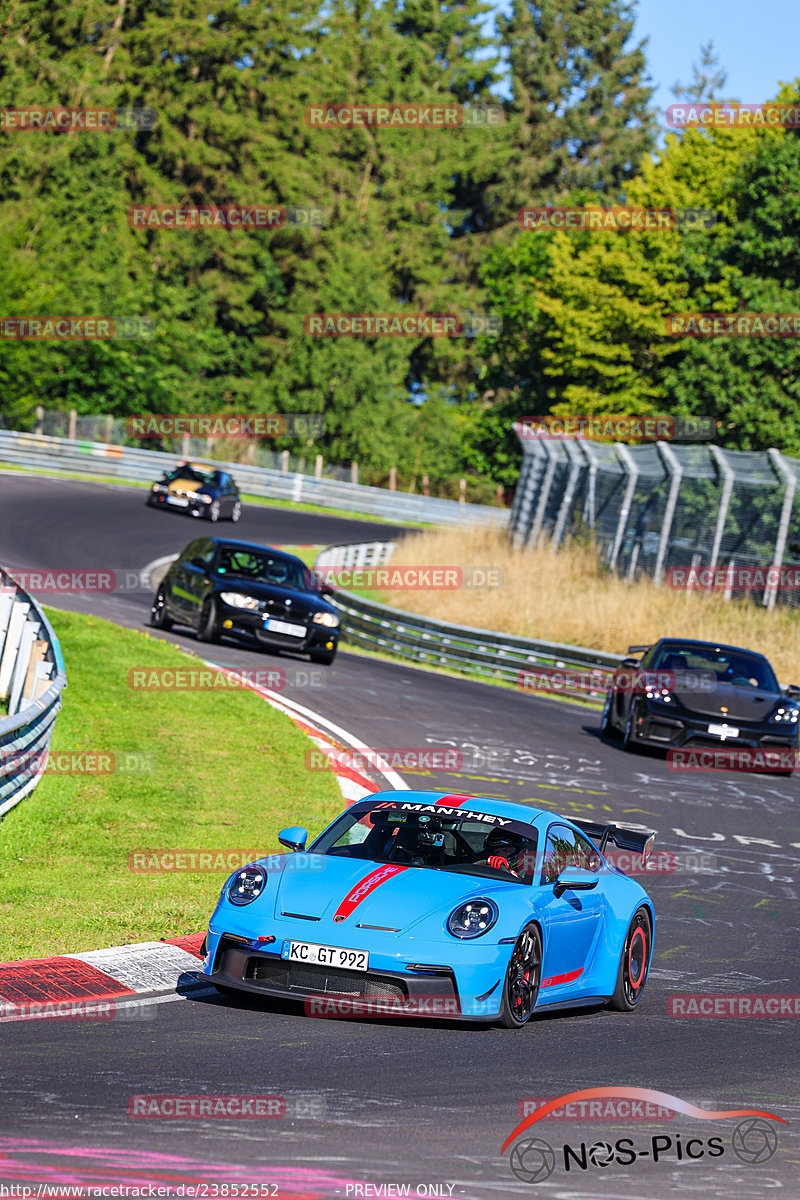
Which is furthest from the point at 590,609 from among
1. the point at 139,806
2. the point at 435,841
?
the point at 435,841

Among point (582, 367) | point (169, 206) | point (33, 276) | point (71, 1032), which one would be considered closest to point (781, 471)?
point (71, 1032)

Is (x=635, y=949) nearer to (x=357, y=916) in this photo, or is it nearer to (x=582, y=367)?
(x=357, y=916)

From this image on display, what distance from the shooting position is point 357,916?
24.8 ft

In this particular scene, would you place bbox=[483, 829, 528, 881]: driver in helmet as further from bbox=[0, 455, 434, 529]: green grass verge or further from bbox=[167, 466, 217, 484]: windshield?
bbox=[0, 455, 434, 529]: green grass verge

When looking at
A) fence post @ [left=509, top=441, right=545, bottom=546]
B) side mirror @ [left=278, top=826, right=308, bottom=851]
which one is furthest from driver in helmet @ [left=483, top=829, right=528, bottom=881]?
fence post @ [left=509, top=441, right=545, bottom=546]

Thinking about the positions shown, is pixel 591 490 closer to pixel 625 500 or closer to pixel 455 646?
pixel 625 500

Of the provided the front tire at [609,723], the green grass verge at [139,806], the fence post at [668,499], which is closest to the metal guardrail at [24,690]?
the green grass verge at [139,806]

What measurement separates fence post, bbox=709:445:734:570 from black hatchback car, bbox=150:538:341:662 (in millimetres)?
7869

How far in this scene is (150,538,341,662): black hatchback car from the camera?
74.4ft

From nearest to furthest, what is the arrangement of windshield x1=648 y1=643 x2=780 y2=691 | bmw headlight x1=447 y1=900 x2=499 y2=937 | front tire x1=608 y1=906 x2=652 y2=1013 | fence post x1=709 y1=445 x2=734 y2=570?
bmw headlight x1=447 y1=900 x2=499 y2=937, front tire x1=608 y1=906 x2=652 y2=1013, windshield x1=648 y1=643 x2=780 y2=691, fence post x1=709 y1=445 x2=734 y2=570

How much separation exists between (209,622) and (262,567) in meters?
1.19

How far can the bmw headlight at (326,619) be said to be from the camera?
74.8 ft

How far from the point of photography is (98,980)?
26.1 feet

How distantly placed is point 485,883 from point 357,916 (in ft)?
2.51
